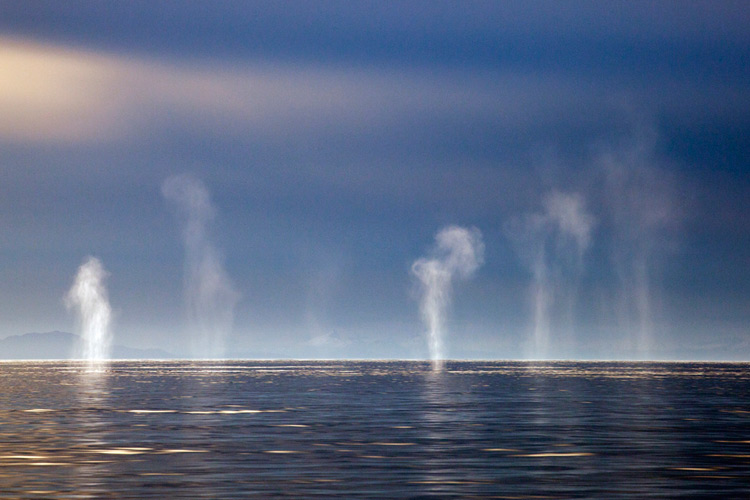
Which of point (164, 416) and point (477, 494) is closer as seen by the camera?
point (477, 494)

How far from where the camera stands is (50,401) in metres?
84.3

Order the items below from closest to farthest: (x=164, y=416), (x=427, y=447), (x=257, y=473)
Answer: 1. (x=257, y=473)
2. (x=427, y=447)
3. (x=164, y=416)

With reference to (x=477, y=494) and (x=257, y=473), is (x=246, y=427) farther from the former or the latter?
(x=477, y=494)

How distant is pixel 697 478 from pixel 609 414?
32.9m

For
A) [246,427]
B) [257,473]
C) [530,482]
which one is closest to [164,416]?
[246,427]

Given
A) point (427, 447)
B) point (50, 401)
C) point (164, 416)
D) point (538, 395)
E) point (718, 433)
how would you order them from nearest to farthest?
1. point (427, 447)
2. point (718, 433)
3. point (164, 416)
4. point (50, 401)
5. point (538, 395)

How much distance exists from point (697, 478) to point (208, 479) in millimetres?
15510

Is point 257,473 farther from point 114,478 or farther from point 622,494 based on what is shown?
point 622,494

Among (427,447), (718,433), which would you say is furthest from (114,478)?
(718,433)

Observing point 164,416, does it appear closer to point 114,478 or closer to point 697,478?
point 114,478

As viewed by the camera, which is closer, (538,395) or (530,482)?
(530,482)

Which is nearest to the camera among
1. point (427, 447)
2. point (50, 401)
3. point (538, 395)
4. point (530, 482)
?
point (530, 482)

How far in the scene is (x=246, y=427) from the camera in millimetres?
56625

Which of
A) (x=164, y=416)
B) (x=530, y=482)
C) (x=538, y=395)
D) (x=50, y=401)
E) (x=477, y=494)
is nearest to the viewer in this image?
(x=477, y=494)
